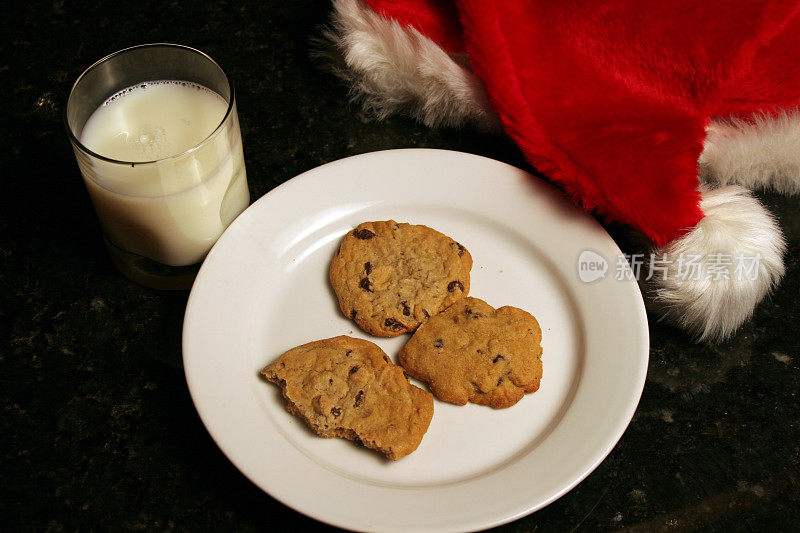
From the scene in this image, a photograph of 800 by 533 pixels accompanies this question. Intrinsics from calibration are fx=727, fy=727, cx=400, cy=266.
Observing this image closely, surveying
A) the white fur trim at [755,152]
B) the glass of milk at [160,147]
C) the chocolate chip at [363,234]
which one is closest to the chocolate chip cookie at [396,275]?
the chocolate chip at [363,234]

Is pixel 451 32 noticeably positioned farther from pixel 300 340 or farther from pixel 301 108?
pixel 300 340

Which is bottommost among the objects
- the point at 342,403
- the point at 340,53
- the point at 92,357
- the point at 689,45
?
the point at 92,357

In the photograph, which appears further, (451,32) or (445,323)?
(451,32)

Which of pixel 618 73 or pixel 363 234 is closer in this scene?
pixel 363 234

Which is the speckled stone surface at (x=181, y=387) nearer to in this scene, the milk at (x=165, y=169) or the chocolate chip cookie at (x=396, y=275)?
the milk at (x=165, y=169)

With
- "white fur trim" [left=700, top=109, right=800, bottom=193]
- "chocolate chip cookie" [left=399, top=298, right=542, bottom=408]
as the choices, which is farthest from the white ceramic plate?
"white fur trim" [left=700, top=109, right=800, bottom=193]

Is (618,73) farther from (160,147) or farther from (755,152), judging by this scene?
(160,147)

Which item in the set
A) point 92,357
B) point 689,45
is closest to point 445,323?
point 92,357

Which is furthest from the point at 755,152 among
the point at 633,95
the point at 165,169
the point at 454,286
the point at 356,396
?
the point at 165,169
